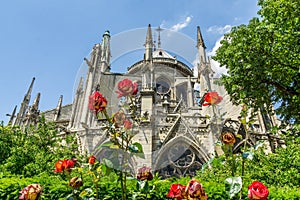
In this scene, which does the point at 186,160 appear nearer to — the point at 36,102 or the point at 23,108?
the point at 36,102

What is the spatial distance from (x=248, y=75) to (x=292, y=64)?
1848mm

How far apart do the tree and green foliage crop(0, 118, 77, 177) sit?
9160 mm

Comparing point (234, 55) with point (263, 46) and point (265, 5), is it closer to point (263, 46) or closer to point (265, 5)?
point (263, 46)

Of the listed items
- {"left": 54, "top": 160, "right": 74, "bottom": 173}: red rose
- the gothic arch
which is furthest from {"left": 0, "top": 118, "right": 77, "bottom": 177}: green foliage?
{"left": 54, "top": 160, "right": 74, "bottom": 173}: red rose

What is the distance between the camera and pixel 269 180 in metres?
10.2

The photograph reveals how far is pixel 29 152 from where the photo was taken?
1045cm

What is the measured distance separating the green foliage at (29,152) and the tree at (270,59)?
9.16 meters

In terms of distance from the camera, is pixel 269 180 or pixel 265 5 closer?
pixel 269 180

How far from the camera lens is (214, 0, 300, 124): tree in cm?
947

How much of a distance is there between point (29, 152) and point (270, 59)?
12019mm

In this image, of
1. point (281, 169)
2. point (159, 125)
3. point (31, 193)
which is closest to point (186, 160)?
point (159, 125)

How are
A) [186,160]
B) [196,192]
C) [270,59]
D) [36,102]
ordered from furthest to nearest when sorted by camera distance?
[36,102]
[186,160]
[270,59]
[196,192]

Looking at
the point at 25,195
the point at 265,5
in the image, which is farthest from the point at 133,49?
the point at 265,5

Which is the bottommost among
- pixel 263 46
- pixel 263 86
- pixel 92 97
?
pixel 92 97
